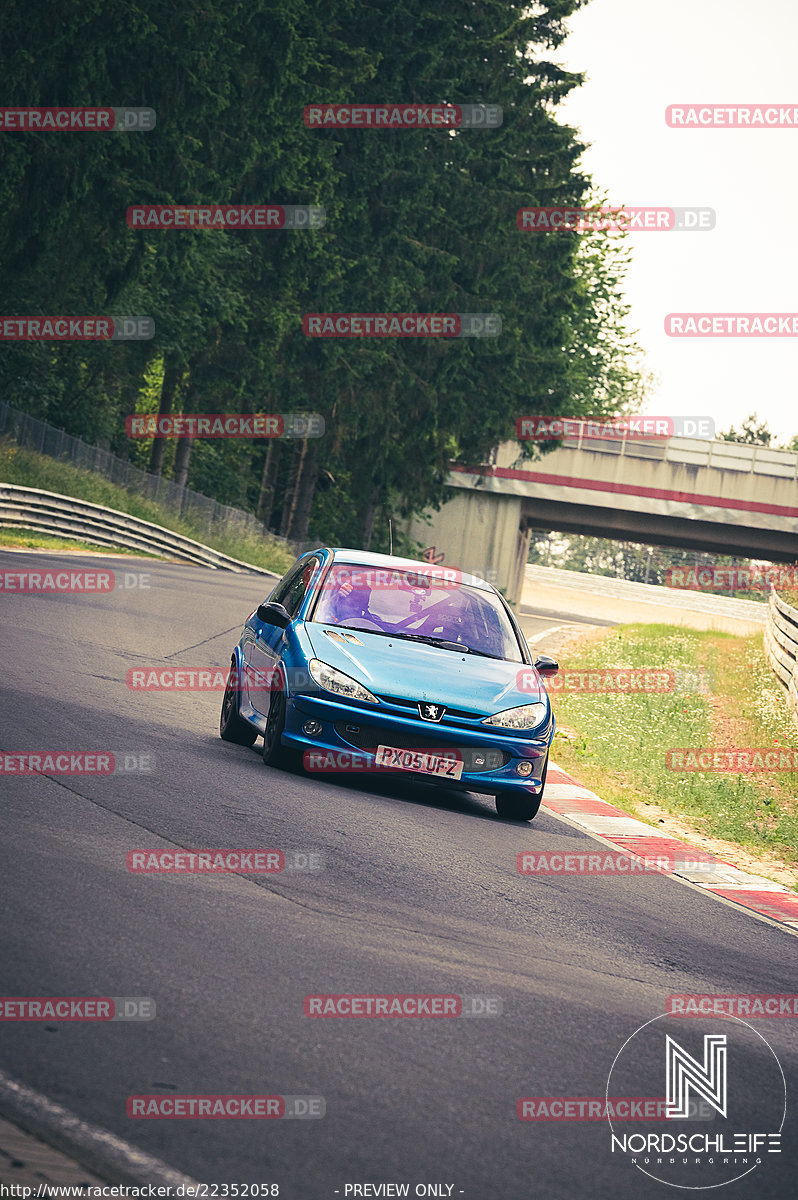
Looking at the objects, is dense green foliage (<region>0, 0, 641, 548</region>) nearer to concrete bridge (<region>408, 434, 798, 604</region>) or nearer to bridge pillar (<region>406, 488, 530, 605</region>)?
bridge pillar (<region>406, 488, 530, 605</region>)

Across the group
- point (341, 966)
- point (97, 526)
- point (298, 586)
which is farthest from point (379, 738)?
point (97, 526)

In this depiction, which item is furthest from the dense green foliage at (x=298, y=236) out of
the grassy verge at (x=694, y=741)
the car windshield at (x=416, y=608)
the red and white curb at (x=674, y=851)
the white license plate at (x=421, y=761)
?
the white license plate at (x=421, y=761)

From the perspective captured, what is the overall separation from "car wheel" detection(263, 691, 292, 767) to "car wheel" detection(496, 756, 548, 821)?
153 centimetres

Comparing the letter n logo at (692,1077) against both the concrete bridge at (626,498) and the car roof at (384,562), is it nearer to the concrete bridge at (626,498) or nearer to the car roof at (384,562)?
the car roof at (384,562)

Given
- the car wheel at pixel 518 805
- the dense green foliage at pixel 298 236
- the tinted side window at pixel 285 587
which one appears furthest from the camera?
the dense green foliage at pixel 298 236

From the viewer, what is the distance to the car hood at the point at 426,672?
30.8 ft

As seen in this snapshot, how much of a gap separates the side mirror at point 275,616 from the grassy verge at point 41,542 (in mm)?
15410

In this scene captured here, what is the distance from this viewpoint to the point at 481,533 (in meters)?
60.4

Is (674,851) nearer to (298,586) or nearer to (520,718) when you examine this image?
(520,718)

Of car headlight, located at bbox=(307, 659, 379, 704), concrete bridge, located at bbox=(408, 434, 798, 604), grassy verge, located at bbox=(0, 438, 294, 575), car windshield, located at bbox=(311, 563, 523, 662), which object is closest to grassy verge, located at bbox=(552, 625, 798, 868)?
car windshield, located at bbox=(311, 563, 523, 662)

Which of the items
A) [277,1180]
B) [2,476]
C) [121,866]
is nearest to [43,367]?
[2,476]

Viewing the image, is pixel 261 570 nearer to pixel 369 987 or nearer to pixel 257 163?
pixel 257 163

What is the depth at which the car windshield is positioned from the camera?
10.3 meters

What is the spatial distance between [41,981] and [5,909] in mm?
783
